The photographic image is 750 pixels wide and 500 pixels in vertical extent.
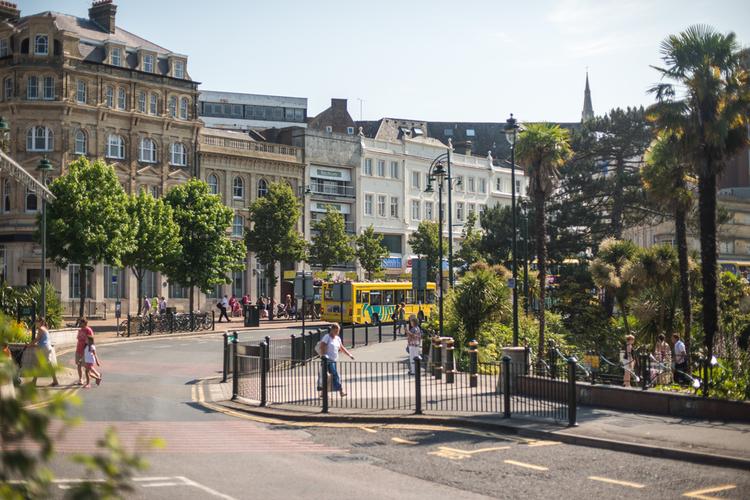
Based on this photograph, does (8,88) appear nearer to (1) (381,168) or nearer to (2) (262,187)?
(2) (262,187)

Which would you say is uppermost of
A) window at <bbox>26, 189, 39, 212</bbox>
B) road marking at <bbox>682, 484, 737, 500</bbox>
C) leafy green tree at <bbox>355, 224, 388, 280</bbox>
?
window at <bbox>26, 189, 39, 212</bbox>

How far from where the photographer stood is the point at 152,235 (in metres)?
48.4

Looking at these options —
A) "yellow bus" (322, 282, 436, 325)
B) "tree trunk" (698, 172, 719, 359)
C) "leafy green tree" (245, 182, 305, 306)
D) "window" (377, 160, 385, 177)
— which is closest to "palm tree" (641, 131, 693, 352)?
"tree trunk" (698, 172, 719, 359)

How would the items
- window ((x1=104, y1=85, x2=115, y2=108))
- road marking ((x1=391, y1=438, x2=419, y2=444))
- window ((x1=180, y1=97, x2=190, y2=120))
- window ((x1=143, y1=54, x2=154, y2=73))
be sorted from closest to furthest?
road marking ((x1=391, y1=438, x2=419, y2=444))
window ((x1=104, y1=85, x2=115, y2=108))
window ((x1=143, y1=54, x2=154, y2=73))
window ((x1=180, y1=97, x2=190, y2=120))

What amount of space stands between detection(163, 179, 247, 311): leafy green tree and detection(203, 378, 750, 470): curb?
32154mm

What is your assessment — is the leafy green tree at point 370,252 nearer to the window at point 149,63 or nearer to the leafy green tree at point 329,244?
the leafy green tree at point 329,244

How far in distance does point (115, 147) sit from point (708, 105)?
45.5 metres

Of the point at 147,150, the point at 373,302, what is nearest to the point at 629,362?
the point at 373,302

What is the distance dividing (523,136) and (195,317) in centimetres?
2450

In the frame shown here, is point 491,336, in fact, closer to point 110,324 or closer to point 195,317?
point 195,317

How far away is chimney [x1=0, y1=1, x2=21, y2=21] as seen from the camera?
5909cm

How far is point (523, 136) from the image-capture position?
2767 centimetres

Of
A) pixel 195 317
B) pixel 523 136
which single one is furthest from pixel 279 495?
pixel 195 317

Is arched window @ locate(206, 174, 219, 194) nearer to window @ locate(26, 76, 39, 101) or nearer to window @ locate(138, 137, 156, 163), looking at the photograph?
window @ locate(138, 137, 156, 163)
